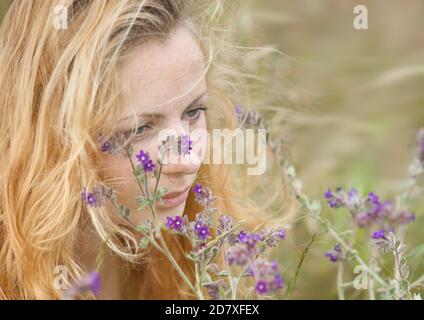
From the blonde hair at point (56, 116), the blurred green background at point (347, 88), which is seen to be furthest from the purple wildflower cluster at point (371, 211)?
the blurred green background at point (347, 88)

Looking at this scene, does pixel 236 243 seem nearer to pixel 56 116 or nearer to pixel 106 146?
pixel 106 146

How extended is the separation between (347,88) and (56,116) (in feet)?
4.92

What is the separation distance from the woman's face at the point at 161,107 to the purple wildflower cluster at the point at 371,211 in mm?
337

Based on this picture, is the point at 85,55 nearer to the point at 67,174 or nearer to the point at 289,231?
the point at 67,174

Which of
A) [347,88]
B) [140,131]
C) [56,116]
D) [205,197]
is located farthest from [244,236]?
[347,88]

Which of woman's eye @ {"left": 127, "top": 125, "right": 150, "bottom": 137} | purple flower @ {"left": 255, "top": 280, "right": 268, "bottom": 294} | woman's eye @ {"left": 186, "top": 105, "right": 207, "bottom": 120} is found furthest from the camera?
woman's eye @ {"left": 186, "top": 105, "right": 207, "bottom": 120}

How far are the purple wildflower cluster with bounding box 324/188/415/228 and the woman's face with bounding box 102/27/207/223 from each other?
0.34 meters

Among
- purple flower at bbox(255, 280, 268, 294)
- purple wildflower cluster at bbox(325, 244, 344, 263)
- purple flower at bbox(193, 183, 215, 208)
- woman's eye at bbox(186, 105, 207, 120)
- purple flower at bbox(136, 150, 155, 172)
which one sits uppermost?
woman's eye at bbox(186, 105, 207, 120)

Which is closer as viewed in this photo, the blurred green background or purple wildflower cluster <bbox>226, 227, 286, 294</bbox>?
purple wildflower cluster <bbox>226, 227, 286, 294</bbox>

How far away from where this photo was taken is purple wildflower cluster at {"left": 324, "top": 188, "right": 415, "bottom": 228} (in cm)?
133

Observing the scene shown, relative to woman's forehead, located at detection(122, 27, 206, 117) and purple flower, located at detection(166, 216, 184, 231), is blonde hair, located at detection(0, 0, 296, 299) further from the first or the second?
purple flower, located at detection(166, 216, 184, 231)

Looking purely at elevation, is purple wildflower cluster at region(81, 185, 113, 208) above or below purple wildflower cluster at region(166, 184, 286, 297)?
above

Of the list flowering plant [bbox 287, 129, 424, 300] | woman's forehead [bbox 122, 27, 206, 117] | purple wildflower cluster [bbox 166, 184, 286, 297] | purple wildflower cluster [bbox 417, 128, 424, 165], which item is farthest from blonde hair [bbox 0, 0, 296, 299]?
purple wildflower cluster [bbox 417, 128, 424, 165]

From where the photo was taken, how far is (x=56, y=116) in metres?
1.59
